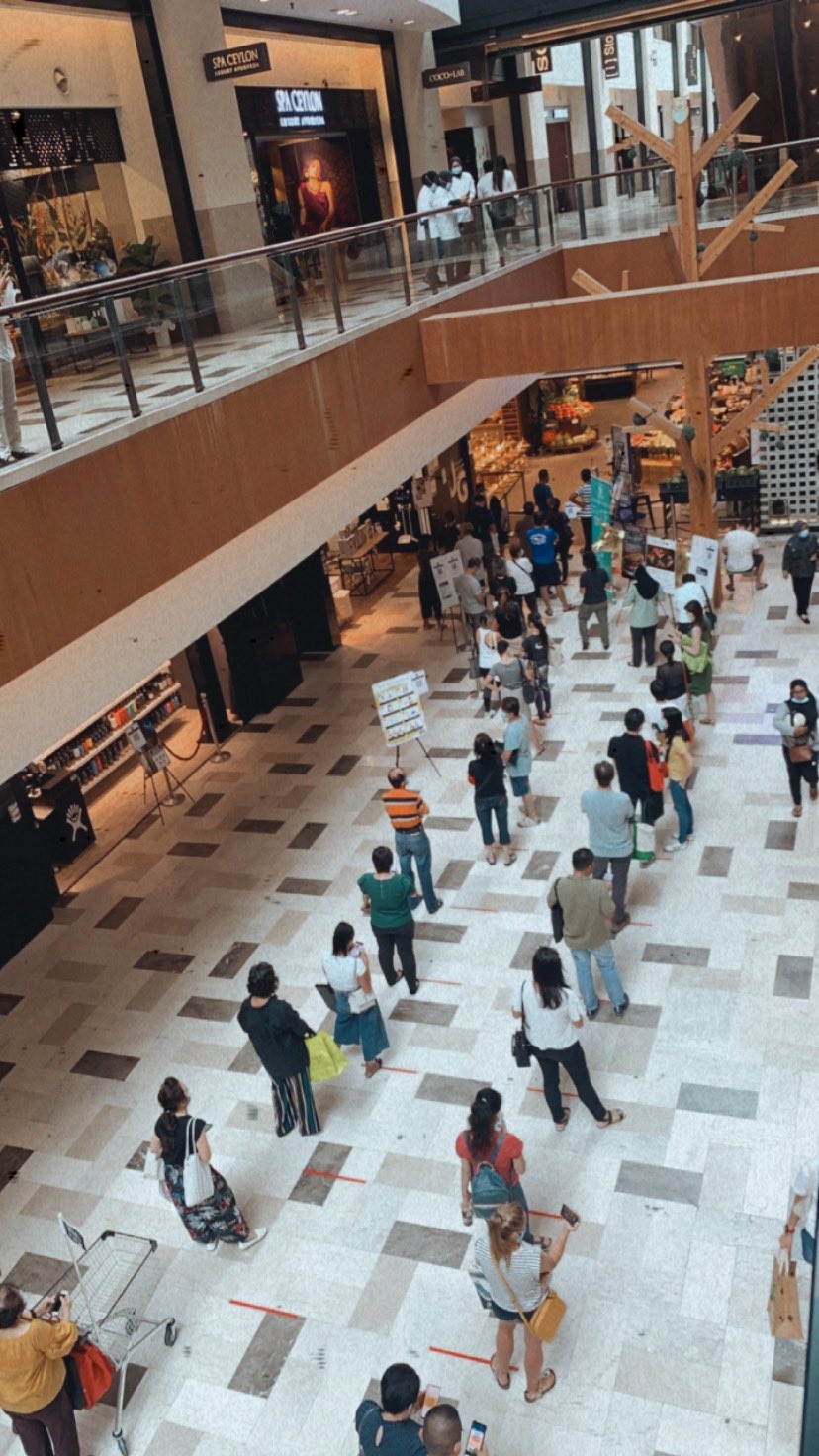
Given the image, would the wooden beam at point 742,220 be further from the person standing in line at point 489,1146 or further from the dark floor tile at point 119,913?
the person standing in line at point 489,1146

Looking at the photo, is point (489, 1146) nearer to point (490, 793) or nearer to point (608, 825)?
point (608, 825)

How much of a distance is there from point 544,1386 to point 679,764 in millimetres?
5121

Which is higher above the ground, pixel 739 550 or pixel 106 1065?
pixel 739 550

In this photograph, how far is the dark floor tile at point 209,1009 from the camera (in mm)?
8925

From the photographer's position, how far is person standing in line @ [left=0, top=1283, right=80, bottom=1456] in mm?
5066

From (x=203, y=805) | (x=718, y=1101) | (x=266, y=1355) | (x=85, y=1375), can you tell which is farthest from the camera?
(x=203, y=805)

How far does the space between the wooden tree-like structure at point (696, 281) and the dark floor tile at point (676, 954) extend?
754cm

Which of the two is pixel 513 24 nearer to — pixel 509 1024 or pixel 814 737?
pixel 814 737

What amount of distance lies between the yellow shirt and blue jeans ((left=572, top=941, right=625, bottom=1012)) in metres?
3.89

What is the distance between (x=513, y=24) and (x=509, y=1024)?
1955 centimetres

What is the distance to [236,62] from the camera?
1300 centimetres

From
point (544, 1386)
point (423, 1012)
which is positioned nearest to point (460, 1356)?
point (544, 1386)

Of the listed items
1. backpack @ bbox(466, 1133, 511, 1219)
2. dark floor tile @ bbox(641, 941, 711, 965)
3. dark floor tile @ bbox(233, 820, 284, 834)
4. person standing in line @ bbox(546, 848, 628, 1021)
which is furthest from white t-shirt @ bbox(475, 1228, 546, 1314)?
dark floor tile @ bbox(233, 820, 284, 834)

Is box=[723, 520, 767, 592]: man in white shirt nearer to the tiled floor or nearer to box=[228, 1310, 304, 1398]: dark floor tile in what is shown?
the tiled floor
